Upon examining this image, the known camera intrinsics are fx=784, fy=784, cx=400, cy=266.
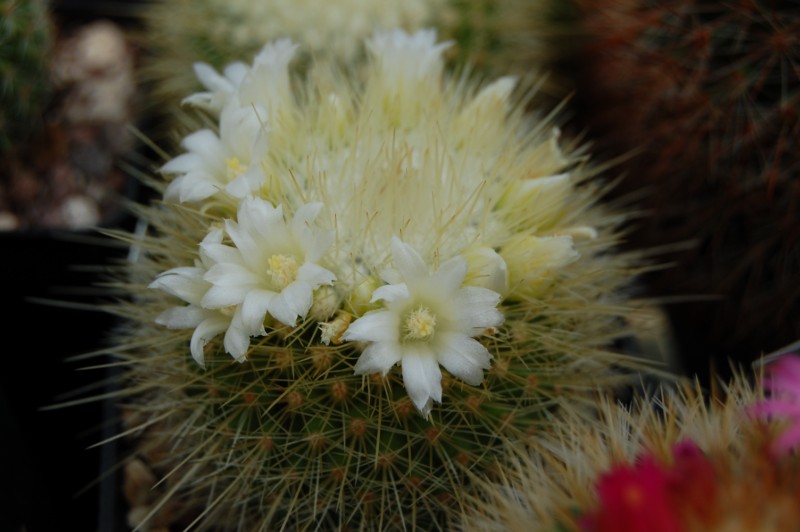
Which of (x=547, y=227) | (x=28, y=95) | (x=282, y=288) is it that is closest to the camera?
(x=282, y=288)

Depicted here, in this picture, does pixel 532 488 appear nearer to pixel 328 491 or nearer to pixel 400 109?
pixel 328 491

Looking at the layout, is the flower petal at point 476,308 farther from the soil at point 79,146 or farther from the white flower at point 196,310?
the soil at point 79,146

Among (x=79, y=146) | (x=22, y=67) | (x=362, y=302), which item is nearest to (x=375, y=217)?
(x=362, y=302)

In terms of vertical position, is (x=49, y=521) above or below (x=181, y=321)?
below

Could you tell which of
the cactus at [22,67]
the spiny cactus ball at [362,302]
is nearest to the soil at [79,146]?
the cactus at [22,67]

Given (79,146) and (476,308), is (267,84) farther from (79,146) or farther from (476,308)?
(79,146)

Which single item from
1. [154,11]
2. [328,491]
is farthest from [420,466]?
[154,11]
